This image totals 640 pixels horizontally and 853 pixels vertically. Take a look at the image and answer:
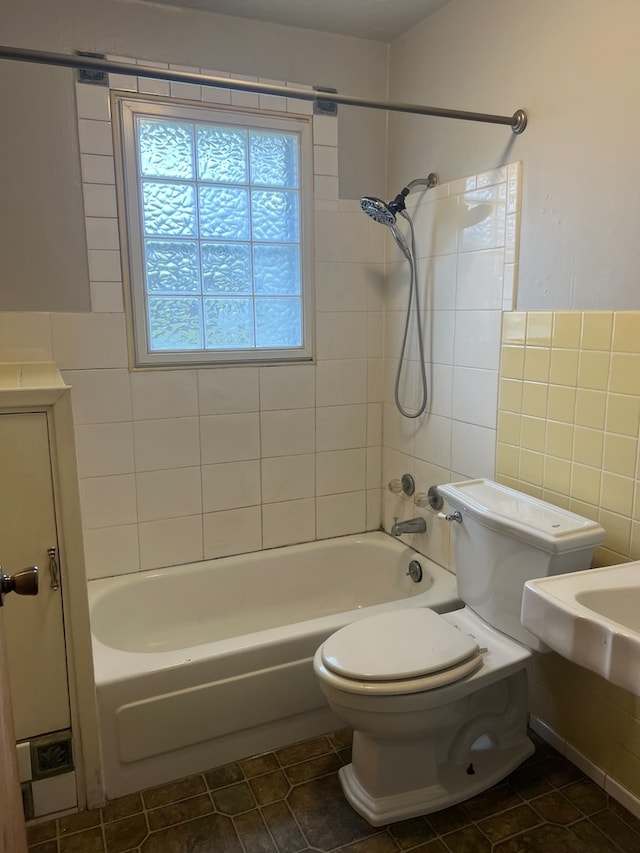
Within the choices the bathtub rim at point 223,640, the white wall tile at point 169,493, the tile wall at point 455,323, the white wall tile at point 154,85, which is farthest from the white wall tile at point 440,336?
the white wall tile at point 154,85

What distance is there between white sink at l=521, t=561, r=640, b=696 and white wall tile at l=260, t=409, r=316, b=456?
4.79 ft

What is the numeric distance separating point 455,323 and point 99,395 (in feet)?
4.42

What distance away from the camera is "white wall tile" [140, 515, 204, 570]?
245cm

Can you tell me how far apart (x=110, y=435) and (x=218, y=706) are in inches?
41.5

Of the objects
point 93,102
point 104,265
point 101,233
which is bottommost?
point 104,265

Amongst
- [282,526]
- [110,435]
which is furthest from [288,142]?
[282,526]

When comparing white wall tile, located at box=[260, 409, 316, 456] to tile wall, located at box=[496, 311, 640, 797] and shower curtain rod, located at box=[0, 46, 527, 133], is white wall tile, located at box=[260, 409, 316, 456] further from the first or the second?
shower curtain rod, located at box=[0, 46, 527, 133]

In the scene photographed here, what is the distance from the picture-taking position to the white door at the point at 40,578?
1.54 metres

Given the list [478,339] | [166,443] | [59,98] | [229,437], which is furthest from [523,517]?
[59,98]

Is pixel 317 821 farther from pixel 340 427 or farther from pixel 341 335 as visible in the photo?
pixel 341 335

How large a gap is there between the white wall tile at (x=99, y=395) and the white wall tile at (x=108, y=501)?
24cm

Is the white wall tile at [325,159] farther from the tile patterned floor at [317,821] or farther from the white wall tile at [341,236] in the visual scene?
the tile patterned floor at [317,821]

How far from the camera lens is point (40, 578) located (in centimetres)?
162

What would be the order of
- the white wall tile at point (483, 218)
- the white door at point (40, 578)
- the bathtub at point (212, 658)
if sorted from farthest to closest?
the white wall tile at point (483, 218), the bathtub at point (212, 658), the white door at point (40, 578)
